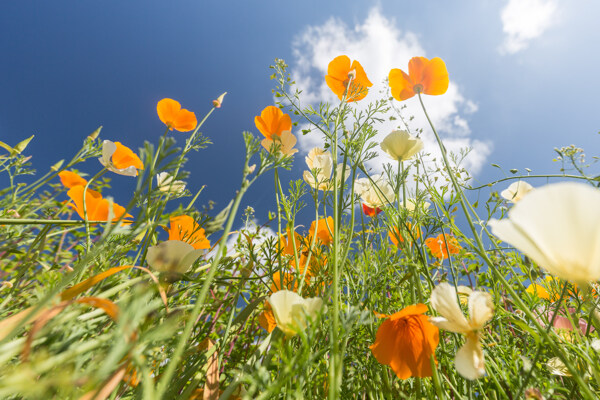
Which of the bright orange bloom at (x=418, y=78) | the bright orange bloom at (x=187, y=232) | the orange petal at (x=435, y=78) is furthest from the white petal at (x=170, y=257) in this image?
the orange petal at (x=435, y=78)

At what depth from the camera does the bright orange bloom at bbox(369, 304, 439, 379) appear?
55 centimetres

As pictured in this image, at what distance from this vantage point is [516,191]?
81 centimetres

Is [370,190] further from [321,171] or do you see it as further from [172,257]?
[172,257]

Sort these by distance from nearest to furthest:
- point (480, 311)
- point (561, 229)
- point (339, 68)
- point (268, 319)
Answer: point (561, 229)
point (480, 311)
point (268, 319)
point (339, 68)

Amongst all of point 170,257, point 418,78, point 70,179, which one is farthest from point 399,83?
point 70,179

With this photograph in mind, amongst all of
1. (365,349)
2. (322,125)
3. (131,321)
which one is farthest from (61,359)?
(322,125)

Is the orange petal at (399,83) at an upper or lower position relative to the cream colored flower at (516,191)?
upper

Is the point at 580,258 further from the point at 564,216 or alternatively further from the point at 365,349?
the point at 365,349

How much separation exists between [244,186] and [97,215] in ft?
1.77

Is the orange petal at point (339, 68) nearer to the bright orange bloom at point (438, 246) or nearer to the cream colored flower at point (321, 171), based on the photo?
the cream colored flower at point (321, 171)

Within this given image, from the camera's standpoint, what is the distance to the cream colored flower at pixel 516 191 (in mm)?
817

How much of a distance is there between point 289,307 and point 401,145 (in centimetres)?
68

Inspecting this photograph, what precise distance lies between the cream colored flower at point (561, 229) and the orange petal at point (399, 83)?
0.93m

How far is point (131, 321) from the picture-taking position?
273 millimetres
